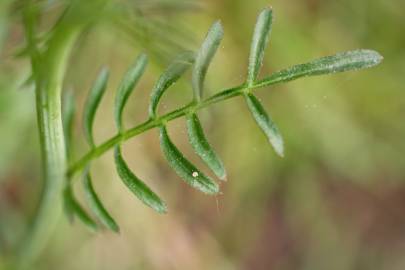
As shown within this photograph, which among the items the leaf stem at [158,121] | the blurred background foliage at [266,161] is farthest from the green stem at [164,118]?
the blurred background foliage at [266,161]

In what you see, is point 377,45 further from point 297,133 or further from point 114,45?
point 114,45

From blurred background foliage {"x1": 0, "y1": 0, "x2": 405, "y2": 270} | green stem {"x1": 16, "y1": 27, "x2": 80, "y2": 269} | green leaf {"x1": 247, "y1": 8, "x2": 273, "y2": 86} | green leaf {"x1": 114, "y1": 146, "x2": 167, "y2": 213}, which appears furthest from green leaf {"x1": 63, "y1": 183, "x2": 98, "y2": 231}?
blurred background foliage {"x1": 0, "y1": 0, "x2": 405, "y2": 270}

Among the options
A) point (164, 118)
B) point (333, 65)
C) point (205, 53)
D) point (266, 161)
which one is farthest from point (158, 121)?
A: point (266, 161)

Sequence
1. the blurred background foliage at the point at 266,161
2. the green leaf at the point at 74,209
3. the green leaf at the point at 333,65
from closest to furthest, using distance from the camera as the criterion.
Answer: the green leaf at the point at 333,65 < the green leaf at the point at 74,209 < the blurred background foliage at the point at 266,161

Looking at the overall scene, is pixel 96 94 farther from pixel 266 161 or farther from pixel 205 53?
pixel 266 161


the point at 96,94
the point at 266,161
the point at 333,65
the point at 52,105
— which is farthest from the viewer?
the point at 266,161

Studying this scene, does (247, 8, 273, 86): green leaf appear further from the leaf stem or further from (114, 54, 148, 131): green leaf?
(114, 54, 148, 131): green leaf

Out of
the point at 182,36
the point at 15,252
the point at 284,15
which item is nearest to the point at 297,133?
the point at 284,15

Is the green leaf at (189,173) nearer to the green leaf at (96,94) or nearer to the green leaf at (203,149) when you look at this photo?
the green leaf at (203,149)

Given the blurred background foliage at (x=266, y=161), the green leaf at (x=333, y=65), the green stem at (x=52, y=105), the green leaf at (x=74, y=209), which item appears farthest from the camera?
the blurred background foliage at (x=266, y=161)
